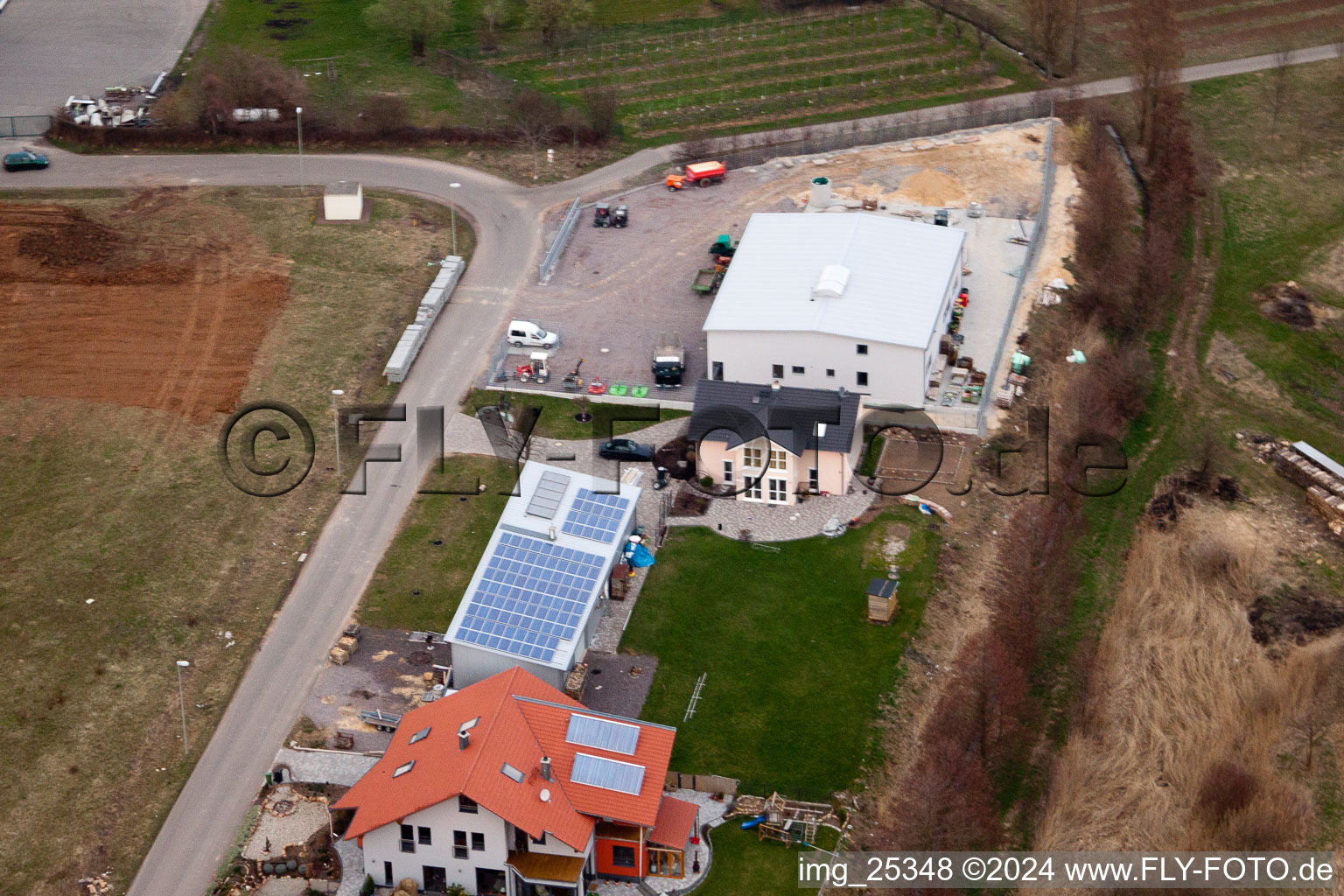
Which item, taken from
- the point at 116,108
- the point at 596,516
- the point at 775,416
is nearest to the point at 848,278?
the point at 775,416

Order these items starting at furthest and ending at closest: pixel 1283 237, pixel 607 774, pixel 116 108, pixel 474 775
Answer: pixel 116 108 < pixel 1283 237 < pixel 607 774 < pixel 474 775

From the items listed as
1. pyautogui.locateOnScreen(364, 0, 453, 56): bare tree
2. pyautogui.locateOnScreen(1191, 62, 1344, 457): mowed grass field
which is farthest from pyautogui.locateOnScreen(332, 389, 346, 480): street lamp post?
pyautogui.locateOnScreen(1191, 62, 1344, 457): mowed grass field

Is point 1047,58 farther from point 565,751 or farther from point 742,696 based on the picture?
point 565,751

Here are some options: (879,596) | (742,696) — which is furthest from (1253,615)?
(742,696)

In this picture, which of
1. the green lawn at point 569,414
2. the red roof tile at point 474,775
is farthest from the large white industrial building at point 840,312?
the red roof tile at point 474,775

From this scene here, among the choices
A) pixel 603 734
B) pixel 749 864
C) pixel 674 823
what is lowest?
pixel 749 864

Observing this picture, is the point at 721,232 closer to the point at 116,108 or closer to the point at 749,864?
the point at 116,108

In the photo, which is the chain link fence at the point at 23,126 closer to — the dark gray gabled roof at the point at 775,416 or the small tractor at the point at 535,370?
the small tractor at the point at 535,370

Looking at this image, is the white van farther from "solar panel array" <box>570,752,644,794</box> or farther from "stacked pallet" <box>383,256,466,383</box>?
"solar panel array" <box>570,752,644,794</box>
